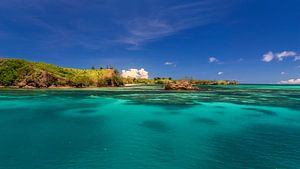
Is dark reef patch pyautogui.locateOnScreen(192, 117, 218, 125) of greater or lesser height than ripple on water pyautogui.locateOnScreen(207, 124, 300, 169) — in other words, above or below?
above

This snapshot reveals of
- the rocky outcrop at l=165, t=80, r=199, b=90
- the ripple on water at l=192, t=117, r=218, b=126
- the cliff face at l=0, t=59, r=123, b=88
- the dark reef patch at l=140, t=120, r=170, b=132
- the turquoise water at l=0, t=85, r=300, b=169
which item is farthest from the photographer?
the cliff face at l=0, t=59, r=123, b=88

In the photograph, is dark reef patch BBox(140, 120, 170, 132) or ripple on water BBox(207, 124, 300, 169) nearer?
ripple on water BBox(207, 124, 300, 169)

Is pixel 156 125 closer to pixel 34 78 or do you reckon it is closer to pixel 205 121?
pixel 205 121

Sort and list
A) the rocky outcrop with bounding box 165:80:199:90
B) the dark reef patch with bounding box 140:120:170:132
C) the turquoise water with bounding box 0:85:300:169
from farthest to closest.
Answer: the rocky outcrop with bounding box 165:80:199:90
the dark reef patch with bounding box 140:120:170:132
the turquoise water with bounding box 0:85:300:169

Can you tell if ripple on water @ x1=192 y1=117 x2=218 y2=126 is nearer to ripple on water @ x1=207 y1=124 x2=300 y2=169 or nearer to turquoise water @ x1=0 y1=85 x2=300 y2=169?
turquoise water @ x1=0 y1=85 x2=300 y2=169

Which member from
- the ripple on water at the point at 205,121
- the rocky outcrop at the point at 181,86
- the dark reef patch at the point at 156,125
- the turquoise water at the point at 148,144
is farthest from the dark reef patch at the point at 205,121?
the rocky outcrop at the point at 181,86

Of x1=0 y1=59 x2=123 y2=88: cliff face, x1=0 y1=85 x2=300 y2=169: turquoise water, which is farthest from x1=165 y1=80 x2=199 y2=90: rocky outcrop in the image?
x1=0 y1=85 x2=300 y2=169: turquoise water

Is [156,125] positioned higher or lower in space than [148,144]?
higher

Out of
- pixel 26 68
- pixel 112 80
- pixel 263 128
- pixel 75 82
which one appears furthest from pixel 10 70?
pixel 263 128

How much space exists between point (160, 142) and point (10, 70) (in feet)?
493

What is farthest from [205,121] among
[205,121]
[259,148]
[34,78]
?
[34,78]

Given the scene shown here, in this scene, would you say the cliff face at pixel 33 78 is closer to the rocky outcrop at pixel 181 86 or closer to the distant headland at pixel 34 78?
the distant headland at pixel 34 78

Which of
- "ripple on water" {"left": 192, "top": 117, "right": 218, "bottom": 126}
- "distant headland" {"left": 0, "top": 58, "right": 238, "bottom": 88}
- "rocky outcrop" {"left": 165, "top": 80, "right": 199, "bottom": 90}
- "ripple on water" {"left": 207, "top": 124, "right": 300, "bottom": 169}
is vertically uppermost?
"distant headland" {"left": 0, "top": 58, "right": 238, "bottom": 88}

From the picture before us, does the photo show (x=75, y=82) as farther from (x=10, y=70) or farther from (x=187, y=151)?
(x=187, y=151)
